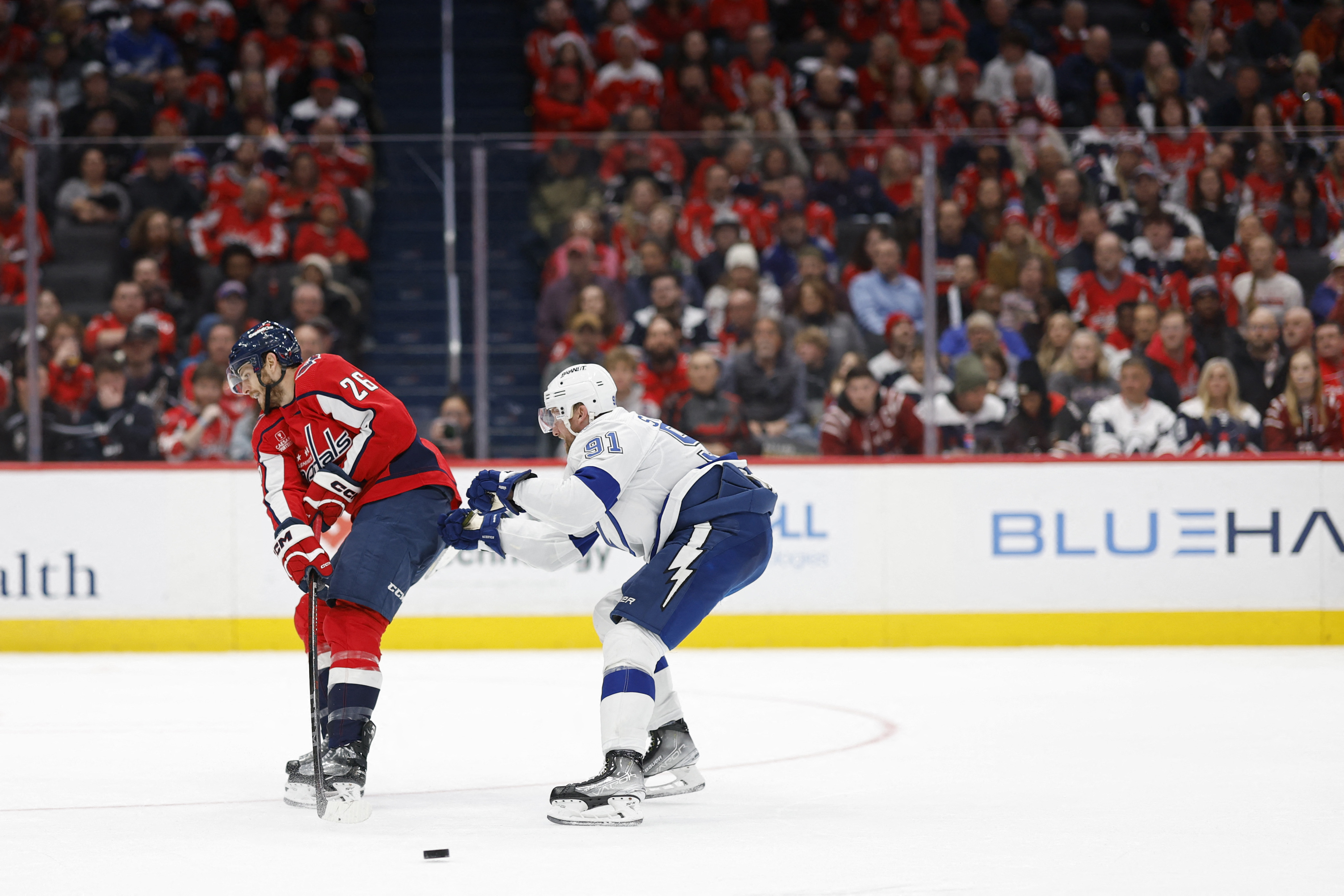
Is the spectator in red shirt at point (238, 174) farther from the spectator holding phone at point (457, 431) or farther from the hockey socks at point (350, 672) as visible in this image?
the hockey socks at point (350, 672)

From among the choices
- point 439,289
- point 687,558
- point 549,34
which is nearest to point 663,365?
point 439,289

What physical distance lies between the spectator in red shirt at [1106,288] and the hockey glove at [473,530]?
4884 mm

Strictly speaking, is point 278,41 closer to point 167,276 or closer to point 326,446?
point 167,276

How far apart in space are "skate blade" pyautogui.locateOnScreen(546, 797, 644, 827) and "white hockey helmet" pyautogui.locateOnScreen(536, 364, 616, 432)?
98cm

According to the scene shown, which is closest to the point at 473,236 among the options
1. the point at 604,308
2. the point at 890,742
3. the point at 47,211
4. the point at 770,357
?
the point at 604,308

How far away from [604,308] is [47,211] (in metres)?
2.95

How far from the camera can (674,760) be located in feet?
14.9

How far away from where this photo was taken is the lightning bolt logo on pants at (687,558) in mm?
4344

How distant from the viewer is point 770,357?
827cm

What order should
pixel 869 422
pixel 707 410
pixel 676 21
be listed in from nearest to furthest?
pixel 707 410 < pixel 869 422 < pixel 676 21

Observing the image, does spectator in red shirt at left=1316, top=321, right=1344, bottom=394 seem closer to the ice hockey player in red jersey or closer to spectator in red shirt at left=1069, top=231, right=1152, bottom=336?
spectator in red shirt at left=1069, top=231, right=1152, bottom=336

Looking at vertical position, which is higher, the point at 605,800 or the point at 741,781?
the point at 605,800

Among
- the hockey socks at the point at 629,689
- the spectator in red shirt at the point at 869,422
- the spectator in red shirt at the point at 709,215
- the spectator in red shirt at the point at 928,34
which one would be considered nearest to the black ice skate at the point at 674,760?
the hockey socks at the point at 629,689

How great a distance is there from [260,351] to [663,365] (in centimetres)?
397
